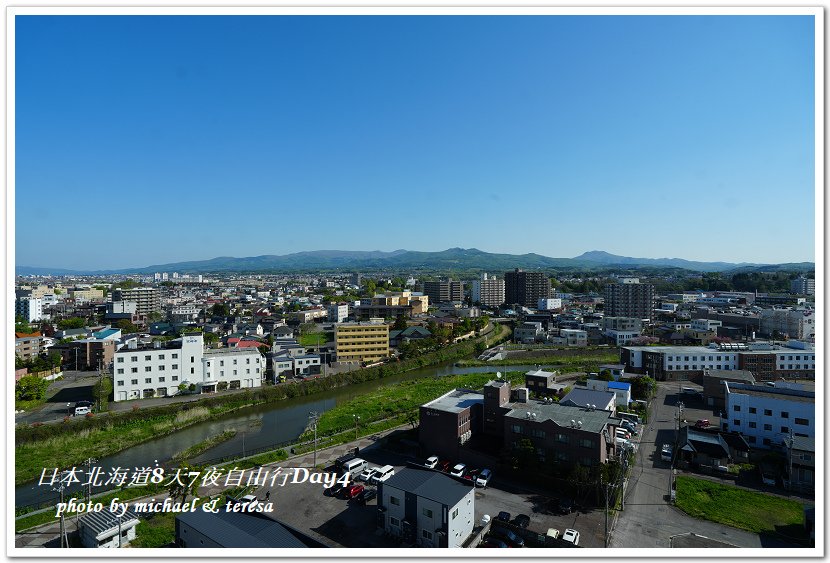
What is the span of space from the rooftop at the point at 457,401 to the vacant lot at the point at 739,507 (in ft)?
8.65

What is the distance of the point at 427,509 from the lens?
3.86m

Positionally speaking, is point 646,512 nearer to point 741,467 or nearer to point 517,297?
point 741,467

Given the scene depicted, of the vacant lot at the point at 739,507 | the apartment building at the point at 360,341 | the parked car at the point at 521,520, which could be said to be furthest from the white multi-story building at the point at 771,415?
the apartment building at the point at 360,341

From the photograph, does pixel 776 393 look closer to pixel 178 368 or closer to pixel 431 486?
pixel 431 486

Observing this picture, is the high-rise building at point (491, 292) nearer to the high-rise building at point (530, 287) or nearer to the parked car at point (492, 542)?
the high-rise building at point (530, 287)

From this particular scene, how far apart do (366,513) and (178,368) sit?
22.6ft

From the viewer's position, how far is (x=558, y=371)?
11.7m

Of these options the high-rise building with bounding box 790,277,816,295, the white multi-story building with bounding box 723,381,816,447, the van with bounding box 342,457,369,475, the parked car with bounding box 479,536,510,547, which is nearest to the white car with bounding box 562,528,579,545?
the parked car with bounding box 479,536,510,547

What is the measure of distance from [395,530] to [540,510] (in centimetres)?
153

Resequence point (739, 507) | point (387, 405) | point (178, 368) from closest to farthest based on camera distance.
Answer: point (739, 507) → point (387, 405) → point (178, 368)

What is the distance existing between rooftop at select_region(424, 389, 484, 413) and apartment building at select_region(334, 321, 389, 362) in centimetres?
614

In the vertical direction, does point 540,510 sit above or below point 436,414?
below

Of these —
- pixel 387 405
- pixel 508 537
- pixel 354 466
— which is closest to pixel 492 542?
pixel 508 537

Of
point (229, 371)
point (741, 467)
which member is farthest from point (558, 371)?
point (229, 371)
